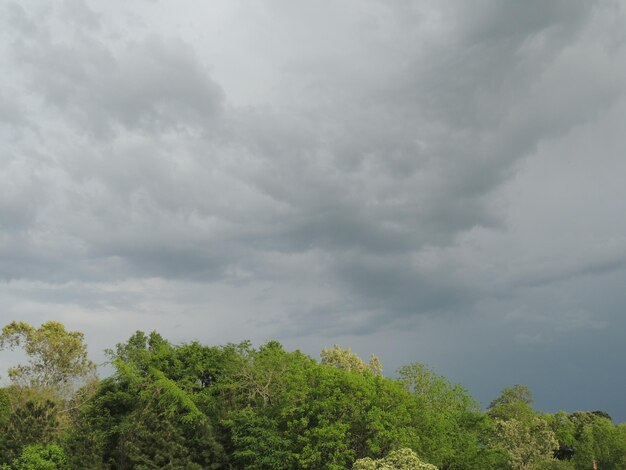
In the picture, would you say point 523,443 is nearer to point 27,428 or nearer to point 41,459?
point 41,459

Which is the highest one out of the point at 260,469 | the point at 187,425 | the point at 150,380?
the point at 150,380

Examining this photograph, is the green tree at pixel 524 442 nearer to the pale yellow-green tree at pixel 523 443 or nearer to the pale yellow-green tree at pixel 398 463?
the pale yellow-green tree at pixel 523 443

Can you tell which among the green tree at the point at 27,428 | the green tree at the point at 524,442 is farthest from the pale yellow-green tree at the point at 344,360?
the green tree at the point at 27,428

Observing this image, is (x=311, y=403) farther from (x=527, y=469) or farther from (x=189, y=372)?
(x=527, y=469)

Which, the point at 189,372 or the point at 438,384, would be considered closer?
the point at 189,372

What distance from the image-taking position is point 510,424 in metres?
81.4

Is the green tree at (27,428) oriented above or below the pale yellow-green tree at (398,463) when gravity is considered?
above

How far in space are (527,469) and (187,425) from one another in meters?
45.6

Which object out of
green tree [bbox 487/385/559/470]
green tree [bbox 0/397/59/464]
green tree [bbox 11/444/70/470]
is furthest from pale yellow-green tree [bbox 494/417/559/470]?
green tree [bbox 0/397/59/464]

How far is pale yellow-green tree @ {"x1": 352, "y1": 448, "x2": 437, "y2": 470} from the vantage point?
42.6 meters

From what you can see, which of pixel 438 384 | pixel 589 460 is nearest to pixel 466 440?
pixel 438 384

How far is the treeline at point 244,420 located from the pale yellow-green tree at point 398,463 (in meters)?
0.08

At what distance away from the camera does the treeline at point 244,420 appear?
Answer: 2019 inches

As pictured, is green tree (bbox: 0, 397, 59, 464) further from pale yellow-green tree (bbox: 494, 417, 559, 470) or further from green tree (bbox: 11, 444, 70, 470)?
pale yellow-green tree (bbox: 494, 417, 559, 470)
